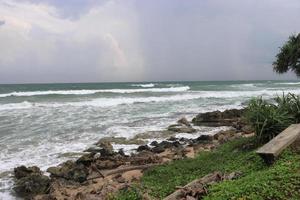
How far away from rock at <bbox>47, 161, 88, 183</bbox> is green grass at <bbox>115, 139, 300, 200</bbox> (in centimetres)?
195

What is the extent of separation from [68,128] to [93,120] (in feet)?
11.3

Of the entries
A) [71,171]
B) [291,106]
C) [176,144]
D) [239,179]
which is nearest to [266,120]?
[291,106]

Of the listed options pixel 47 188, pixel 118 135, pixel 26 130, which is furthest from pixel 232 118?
pixel 47 188

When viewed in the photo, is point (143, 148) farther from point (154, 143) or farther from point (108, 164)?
point (108, 164)

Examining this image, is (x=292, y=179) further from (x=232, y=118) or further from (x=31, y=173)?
(x=232, y=118)

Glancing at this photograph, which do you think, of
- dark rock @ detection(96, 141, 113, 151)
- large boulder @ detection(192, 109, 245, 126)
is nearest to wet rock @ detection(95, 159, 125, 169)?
dark rock @ detection(96, 141, 113, 151)

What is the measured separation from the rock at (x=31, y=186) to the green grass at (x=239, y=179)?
249 cm

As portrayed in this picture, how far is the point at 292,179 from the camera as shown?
243 inches

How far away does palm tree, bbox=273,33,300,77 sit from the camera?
15758 millimetres

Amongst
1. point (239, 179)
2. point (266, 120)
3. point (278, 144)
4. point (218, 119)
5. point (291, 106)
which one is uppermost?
point (291, 106)

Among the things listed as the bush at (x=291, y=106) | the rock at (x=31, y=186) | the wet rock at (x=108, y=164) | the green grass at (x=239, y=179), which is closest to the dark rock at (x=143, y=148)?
the wet rock at (x=108, y=164)

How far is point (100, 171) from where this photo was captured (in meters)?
11.2

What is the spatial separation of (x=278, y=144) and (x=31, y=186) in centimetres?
570

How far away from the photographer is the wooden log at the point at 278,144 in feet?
25.1
